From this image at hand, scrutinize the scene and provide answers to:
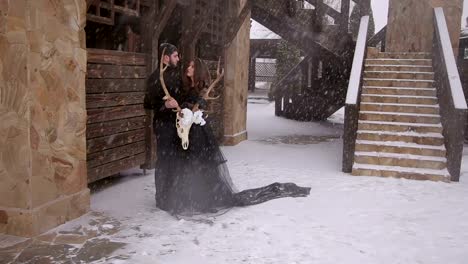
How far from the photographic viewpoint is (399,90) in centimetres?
881

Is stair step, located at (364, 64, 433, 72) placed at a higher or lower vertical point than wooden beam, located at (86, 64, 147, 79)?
higher

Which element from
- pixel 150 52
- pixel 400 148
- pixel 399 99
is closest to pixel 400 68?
pixel 399 99

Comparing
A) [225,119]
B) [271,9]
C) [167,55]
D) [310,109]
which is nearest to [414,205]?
[167,55]

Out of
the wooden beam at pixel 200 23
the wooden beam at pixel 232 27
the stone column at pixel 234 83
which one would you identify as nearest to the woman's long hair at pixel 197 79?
the wooden beam at pixel 200 23

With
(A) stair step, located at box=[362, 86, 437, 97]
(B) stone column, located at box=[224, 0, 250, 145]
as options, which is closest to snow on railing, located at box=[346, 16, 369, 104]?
(A) stair step, located at box=[362, 86, 437, 97]

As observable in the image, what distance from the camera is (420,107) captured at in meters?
8.28

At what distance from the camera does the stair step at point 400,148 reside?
294 inches

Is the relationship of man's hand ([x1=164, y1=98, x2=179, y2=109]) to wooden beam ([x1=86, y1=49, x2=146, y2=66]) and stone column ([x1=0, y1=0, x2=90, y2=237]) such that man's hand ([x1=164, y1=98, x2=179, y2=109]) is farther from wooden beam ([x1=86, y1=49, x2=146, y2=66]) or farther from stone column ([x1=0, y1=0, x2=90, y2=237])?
wooden beam ([x1=86, y1=49, x2=146, y2=66])

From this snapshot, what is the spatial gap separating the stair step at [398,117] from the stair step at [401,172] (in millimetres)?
1220

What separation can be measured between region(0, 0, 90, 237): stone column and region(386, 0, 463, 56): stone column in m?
8.81

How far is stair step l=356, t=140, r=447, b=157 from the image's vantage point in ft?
24.5

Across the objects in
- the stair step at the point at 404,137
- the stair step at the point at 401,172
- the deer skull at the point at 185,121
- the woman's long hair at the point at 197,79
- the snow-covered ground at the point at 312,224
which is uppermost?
the woman's long hair at the point at 197,79

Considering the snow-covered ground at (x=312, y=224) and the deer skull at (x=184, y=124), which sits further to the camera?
the deer skull at (x=184, y=124)

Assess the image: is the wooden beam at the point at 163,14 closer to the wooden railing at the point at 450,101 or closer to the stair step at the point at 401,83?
the stair step at the point at 401,83
